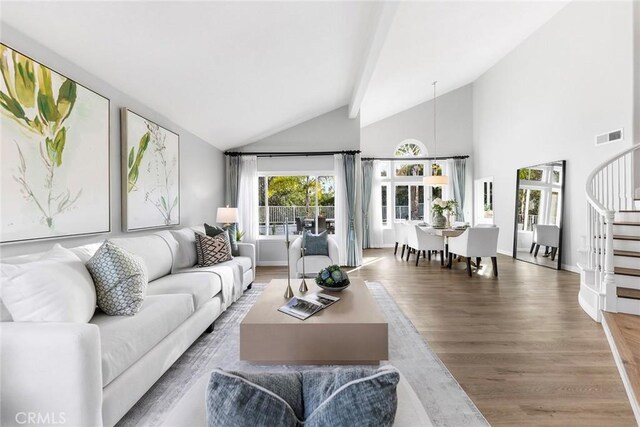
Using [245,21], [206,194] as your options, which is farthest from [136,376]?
[206,194]

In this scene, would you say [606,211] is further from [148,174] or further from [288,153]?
[148,174]

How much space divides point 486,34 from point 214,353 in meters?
6.12

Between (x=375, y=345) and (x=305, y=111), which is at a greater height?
(x=305, y=111)

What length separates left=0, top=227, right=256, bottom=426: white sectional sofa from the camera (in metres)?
1.20

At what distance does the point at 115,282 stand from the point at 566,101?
263 inches

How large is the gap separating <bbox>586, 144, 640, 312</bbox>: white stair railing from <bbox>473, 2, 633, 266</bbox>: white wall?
1.16 feet

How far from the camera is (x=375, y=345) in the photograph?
1922mm

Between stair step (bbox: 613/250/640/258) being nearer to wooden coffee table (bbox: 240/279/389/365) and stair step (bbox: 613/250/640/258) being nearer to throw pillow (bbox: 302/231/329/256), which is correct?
wooden coffee table (bbox: 240/279/389/365)

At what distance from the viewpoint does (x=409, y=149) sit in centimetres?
794

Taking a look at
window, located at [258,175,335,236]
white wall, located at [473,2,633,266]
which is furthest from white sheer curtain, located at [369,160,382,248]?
white wall, located at [473,2,633,266]

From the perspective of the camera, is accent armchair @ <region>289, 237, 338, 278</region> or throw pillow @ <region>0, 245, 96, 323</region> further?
accent armchair @ <region>289, 237, 338, 278</region>

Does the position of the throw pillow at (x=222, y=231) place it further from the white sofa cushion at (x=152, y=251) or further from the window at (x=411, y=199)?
the window at (x=411, y=199)

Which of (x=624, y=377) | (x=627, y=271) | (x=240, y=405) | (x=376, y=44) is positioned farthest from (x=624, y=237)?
(x=240, y=405)

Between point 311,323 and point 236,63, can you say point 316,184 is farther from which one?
point 311,323
